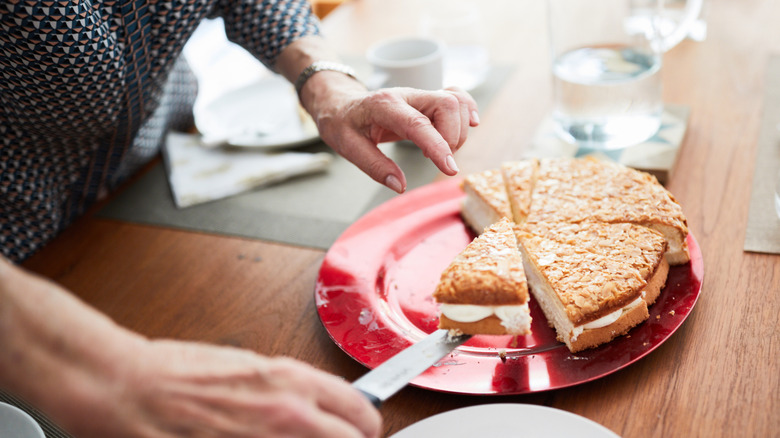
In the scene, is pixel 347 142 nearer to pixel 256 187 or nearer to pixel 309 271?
pixel 309 271

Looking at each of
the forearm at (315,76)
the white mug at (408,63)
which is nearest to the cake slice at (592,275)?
the forearm at (315,76)

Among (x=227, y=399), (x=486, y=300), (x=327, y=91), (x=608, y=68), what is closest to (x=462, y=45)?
(x=608, y=68)

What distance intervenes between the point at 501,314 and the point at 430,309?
197 mm

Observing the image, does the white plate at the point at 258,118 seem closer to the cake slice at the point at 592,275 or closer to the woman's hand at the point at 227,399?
the cake slice at the point at 592,275

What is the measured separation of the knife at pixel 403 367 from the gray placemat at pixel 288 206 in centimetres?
50

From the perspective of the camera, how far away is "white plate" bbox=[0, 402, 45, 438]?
88cm

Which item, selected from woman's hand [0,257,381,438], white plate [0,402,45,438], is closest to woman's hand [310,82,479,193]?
woman's hand [0,257,381,438]

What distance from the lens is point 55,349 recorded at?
0.68 meters

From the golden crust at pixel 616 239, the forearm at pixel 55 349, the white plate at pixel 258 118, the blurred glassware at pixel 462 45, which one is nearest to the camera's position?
the forearm at pixel 55 349

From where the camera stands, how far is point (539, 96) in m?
1.86

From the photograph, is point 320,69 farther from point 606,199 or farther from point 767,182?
point 767,182

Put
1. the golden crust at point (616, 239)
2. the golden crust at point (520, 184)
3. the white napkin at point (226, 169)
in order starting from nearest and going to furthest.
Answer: the golden crust at point (616, 239), the golden crust at point (520, 184), the white napkin at point (226, 169)

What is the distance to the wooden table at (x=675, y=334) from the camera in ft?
3.06

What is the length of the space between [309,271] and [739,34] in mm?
1520
